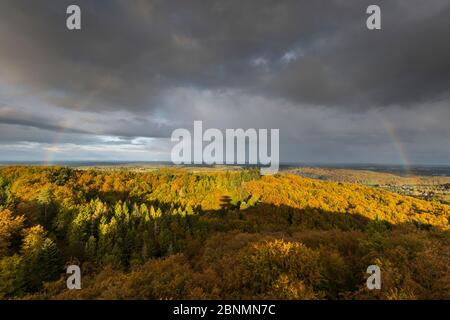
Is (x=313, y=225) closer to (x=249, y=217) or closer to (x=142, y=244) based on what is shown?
(x=249, y=217)

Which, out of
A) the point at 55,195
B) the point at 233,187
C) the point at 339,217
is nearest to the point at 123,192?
the point at 55,195

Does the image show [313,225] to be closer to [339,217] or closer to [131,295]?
[339,217]

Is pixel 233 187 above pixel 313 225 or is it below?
above

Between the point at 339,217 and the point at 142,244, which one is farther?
the point at 339,217
